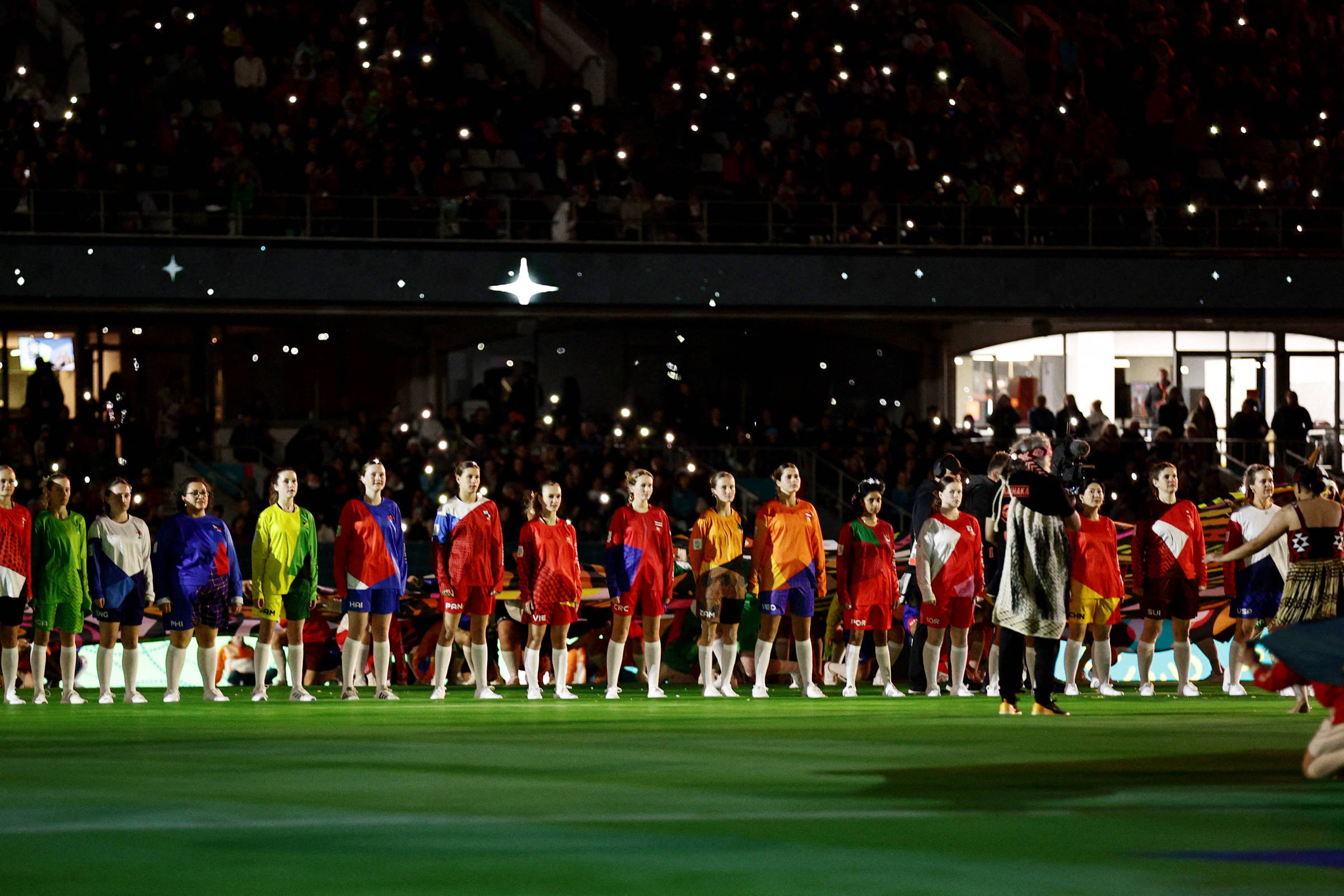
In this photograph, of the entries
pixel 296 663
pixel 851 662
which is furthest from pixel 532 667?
pixel 851 662

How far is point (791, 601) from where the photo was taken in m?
14.0

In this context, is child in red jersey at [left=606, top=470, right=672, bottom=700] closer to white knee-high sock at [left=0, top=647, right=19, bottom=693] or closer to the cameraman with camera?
the cameraman with camera

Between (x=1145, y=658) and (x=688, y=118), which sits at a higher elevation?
(x=688, y=118)

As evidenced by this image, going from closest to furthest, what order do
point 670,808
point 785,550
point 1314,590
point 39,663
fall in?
point 670,808 < point 1314,590 < point 39,663 < point 785,550

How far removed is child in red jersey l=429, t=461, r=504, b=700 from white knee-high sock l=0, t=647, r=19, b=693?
315 cm

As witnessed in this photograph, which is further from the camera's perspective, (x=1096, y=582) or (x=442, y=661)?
(x=1096, y=582)

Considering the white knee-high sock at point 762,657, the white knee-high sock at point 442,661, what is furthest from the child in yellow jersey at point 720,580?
the white knee-high sock at point 442,661

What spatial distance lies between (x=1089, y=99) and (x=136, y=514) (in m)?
15.1

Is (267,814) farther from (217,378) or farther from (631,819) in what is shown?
(217,378)

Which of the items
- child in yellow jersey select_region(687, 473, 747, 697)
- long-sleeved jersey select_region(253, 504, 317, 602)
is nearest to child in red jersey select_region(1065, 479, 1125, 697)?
child in yellow jersey select_region(687, 473, 747, 697)

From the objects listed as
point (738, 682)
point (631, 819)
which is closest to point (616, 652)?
point (738, 682)

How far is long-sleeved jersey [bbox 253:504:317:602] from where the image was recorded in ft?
43.5

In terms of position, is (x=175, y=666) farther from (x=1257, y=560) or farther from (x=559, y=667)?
(x=1257, y=560)

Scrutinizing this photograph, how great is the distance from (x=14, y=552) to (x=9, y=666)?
34.4 inches
